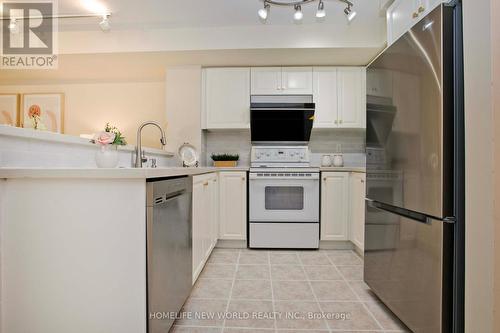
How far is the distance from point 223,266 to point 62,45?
297 cm

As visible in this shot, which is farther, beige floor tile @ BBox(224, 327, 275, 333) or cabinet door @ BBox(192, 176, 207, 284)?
cabinet door @ BBox(192, 176, 207, 284)

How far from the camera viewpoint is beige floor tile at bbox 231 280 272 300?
183 cm

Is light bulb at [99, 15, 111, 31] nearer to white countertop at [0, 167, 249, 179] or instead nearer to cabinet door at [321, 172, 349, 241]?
white countertop at [0, 167, 249, 179]

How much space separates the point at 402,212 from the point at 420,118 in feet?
1.69

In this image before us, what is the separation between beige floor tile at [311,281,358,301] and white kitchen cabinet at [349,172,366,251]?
663 mm

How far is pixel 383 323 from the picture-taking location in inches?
59.5

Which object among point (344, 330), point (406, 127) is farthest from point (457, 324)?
point (406, 127)

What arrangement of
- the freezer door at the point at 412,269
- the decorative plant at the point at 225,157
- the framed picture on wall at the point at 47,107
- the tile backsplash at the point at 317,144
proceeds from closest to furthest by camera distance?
1. the freezer door at the point at 412,269
2. the decorative plant at the point at 225,157
3. the tile backsplash at the point at 317,144
4. the framed picture on wall at the point at 47,107

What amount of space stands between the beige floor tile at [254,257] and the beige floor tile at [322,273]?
415 mm

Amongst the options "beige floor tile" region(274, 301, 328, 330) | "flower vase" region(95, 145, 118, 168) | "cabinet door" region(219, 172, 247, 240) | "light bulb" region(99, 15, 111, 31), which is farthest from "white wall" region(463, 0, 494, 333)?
"light bulb" region(99, 15, 111, 31)

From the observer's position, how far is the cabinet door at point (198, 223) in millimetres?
1815

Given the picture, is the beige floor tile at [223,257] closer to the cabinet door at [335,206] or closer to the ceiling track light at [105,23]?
the cabinet door at [335,206]

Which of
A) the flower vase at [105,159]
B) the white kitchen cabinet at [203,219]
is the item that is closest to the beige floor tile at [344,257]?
the white kitchen cabinet at [203,219]

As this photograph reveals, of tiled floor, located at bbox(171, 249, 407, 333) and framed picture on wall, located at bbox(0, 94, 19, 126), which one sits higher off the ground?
framed picture on wall, located at bbox(0, 94, 19, 126)
